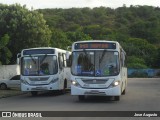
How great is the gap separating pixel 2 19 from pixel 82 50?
25.8 meters

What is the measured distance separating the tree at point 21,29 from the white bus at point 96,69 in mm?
24325

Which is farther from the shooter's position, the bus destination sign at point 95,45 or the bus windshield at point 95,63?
the bus destination sign at point 95,45

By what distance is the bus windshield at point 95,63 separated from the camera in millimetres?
21156

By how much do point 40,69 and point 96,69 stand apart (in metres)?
6.06

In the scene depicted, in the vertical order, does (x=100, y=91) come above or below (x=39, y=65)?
below

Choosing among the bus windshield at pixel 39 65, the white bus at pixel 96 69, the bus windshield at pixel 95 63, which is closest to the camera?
the white bus at pixel 96 69

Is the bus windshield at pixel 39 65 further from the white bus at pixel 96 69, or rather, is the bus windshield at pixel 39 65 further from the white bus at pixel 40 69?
the white bus at pixel 96 69

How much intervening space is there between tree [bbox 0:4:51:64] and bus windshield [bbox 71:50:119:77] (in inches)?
959

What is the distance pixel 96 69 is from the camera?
21188 millimetres

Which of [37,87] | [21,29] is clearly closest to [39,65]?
[37,87]

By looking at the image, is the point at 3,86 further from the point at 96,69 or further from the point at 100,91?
the point at 100,91

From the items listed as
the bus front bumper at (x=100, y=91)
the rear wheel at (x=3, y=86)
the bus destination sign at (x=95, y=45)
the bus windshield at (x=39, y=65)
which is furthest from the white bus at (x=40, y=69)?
the rear wheel at (x=3, y=86)

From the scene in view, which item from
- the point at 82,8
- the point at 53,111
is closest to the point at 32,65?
the point at 53,111

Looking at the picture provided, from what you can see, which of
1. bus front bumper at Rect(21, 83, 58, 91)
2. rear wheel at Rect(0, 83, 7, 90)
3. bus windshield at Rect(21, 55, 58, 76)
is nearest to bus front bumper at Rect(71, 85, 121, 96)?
bus front bumper at Rect(21, 83, 58, 91)
